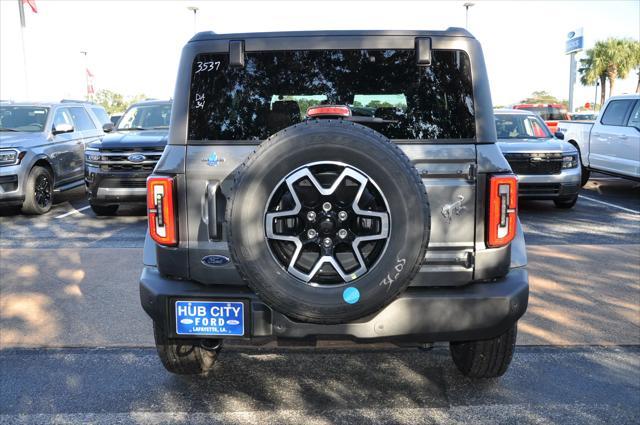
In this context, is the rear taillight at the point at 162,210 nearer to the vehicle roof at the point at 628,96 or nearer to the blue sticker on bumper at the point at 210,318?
the blue sticker on bumper at the point at 210,318

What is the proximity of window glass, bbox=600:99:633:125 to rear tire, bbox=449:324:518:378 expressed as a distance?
9.04 m

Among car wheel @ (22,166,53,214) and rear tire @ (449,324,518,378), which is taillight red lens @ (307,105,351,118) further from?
car wheel @ (22,166,53,214)

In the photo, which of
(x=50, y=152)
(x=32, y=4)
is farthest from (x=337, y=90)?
(x=32, y=4)

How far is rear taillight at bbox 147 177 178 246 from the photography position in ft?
10.1

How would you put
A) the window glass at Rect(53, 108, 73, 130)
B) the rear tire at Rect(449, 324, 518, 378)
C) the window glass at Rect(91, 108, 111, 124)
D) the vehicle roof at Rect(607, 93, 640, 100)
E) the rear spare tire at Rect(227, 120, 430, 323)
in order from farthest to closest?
the window glass at Rect(91, 108, 111, 124) → the vehicle roof at Rect(607, 93, 640, 100) → the window glass at Rect(53, 108, 73, 130) → the rear tire at Rect(449, 324, 518, 378) → the rear spare tire at Rect(227, 120, 430, 323)

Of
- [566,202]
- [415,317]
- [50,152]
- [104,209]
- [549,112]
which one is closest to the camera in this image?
[415,317]

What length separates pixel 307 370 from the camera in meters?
3.91

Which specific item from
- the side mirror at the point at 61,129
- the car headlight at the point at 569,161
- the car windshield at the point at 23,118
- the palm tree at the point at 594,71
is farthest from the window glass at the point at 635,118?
the palm tree at the point at 594,71

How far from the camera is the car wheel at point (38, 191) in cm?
953

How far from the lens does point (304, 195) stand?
2.78m

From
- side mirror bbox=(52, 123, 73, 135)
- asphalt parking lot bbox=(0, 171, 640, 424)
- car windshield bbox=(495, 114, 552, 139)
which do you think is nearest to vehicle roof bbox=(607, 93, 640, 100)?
car windshield bbox=(495, 114, 552, 139)

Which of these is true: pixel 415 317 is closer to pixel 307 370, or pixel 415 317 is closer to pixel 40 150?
pixel 307 370

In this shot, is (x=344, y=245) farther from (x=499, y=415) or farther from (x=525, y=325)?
(x=525, y=325)

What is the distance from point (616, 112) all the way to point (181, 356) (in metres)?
10.3
